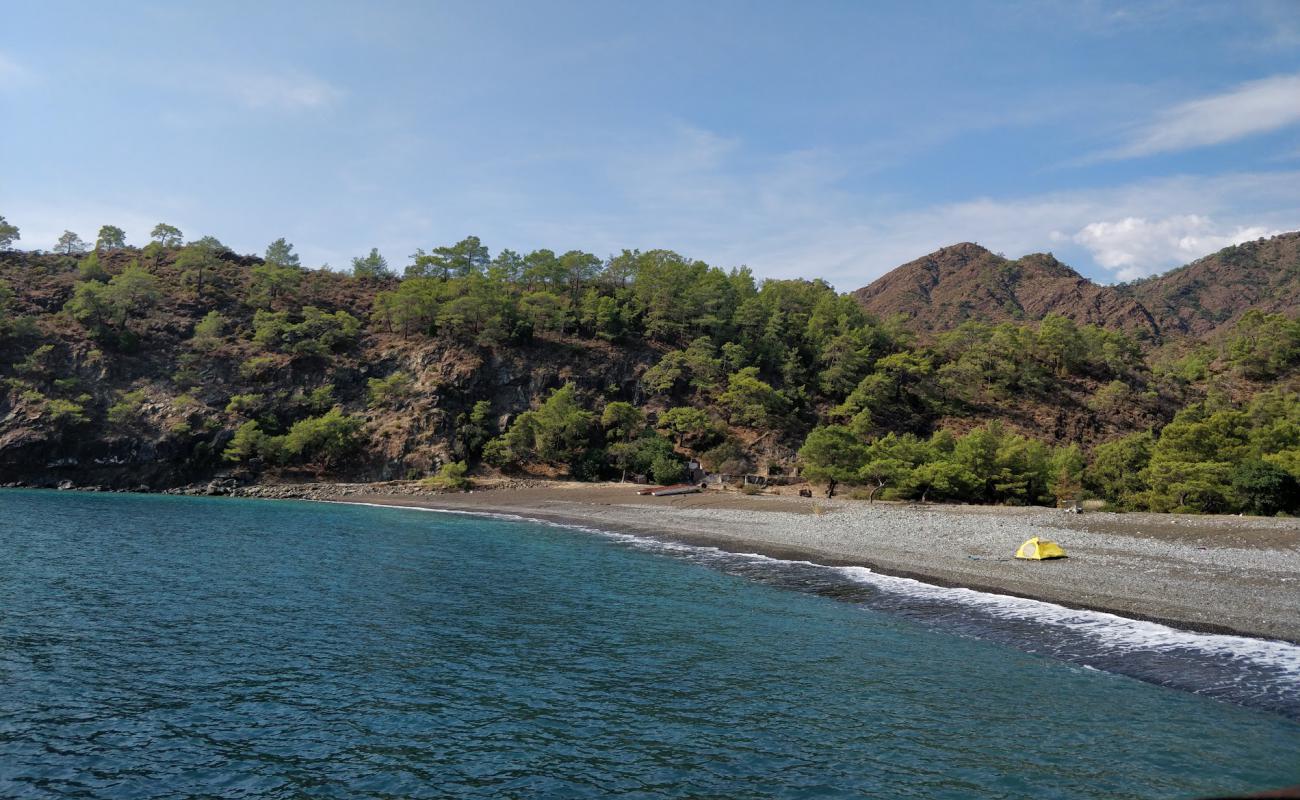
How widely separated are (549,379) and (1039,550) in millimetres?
70705

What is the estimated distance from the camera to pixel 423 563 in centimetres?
3161

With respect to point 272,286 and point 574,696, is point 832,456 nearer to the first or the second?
point 574,696

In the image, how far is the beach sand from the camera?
21922 millimetres

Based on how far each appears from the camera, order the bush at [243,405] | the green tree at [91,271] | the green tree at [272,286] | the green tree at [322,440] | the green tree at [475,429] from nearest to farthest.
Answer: the green tree at [322,440]
the bush at [243,405]
the green tree at [475,429]
the green tree at [91,271]
the green tree at [272,286]

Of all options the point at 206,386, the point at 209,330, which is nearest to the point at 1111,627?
the point at 206,386

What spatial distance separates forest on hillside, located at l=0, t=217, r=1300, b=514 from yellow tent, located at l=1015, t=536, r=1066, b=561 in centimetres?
2274

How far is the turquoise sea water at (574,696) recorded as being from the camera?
10828mm

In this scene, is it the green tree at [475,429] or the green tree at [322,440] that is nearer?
the green tree at [322,440]

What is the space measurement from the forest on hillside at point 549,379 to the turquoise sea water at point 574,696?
3667 centimetres

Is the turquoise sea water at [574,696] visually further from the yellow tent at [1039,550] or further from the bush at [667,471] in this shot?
the bush at [667,471]

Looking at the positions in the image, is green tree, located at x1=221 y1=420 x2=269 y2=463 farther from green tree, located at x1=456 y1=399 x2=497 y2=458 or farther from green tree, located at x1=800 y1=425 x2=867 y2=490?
green tree, located at x1=800 y1=425 x2=867 y2=490

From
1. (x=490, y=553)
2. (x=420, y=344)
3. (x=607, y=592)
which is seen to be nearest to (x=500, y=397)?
(x=420, y=344)

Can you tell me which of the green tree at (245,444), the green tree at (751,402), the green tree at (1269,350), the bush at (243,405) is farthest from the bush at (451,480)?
the green tree at (1269,350)

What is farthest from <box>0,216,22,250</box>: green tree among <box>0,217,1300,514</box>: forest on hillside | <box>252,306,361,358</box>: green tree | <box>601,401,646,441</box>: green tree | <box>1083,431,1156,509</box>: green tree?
<box>1083,431,1156,509</box>: green tree
